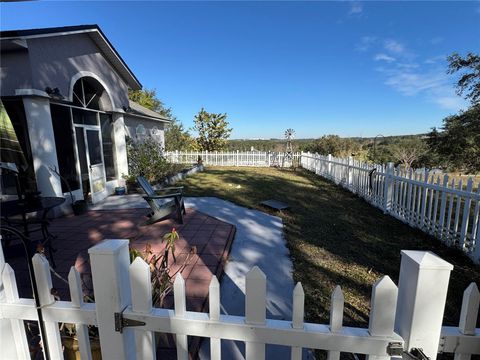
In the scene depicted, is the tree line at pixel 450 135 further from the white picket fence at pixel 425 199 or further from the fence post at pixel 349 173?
the white picket fence at pixel 425 199

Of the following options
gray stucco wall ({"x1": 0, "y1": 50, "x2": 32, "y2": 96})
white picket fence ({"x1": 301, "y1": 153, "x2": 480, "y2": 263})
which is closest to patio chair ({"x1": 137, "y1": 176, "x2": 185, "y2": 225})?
gray stucco wall ({"x1": 0, "y1": 50, "x2": 32, "y2": 96})

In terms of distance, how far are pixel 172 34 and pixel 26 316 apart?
11.7m

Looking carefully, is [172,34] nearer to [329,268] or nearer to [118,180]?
[118,180]

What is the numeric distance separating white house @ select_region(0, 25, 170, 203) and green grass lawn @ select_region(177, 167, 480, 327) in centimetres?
412

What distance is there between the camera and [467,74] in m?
10.9

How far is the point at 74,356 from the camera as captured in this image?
1.50 m

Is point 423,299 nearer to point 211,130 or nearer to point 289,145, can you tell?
point 289,145

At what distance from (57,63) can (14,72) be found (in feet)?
3.03

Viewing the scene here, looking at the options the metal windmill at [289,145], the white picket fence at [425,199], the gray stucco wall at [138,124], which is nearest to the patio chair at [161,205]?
the white picket fence at [425,199]

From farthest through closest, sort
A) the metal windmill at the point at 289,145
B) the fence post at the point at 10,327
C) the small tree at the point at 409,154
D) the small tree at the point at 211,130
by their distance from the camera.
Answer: the small tree at the point at 211,130 → the metal windmill at the point at 289,145 → the small tree at the point at 409,154 → the fence post at the point at 10,327

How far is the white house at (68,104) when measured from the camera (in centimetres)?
516

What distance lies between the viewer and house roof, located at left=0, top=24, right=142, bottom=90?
188 inches

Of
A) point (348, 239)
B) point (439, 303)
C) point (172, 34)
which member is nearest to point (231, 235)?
point (348, 239)

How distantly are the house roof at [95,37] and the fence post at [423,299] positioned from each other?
6.91 metres
